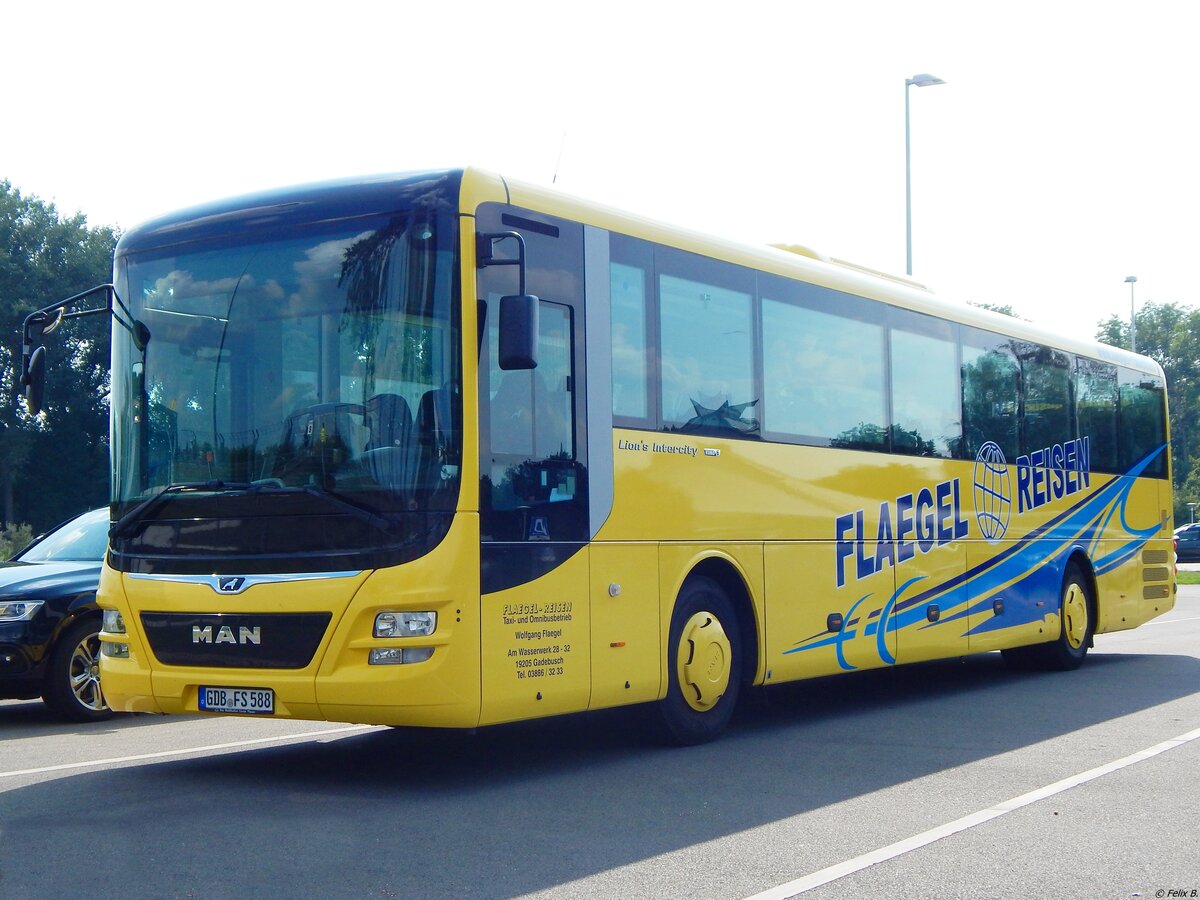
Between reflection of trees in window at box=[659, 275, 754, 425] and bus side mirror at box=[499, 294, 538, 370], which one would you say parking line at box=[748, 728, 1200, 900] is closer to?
bus side mirror at box=[499, 294, 538, 370]

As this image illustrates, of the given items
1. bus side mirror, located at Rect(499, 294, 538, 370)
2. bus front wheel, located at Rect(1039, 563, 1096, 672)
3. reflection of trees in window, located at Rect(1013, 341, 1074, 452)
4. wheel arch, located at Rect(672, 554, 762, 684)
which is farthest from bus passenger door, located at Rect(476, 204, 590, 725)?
bus front wheel, located at Rect(1039, 563, 1096, 672)

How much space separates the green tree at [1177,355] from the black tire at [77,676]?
91.4 metres

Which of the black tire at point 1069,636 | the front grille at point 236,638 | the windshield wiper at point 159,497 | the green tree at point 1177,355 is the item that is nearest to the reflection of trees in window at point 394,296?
the windshield wiper at point 159,497

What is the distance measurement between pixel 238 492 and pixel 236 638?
808 millimetres

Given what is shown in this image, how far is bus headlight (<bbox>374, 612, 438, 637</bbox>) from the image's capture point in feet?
25.7

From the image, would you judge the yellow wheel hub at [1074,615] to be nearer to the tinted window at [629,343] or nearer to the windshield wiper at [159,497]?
the tinted window at [629,343]

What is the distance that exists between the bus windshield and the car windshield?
15.4 feet

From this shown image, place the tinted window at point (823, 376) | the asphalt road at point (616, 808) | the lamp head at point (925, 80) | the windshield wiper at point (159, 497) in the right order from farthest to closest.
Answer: the lamp head at point (925, 80) → the tinted window at point (823, 376) → the windshield wiper at point (159, 497) → the asphalt road at point (616, 808)

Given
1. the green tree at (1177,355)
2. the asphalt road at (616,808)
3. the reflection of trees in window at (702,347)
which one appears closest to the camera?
the asphalt road at (616,808)

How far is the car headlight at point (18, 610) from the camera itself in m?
11.5

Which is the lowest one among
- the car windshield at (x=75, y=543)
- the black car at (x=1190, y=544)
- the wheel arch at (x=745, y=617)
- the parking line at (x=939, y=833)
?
the black car at (x=1190, y=544)

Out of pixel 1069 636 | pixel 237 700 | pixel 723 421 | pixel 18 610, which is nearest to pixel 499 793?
pixel 237 700

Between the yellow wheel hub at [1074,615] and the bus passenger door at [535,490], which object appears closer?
the bus passenger door at [535,490]

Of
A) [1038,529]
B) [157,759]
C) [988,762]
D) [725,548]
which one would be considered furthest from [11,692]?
[1038,529]
